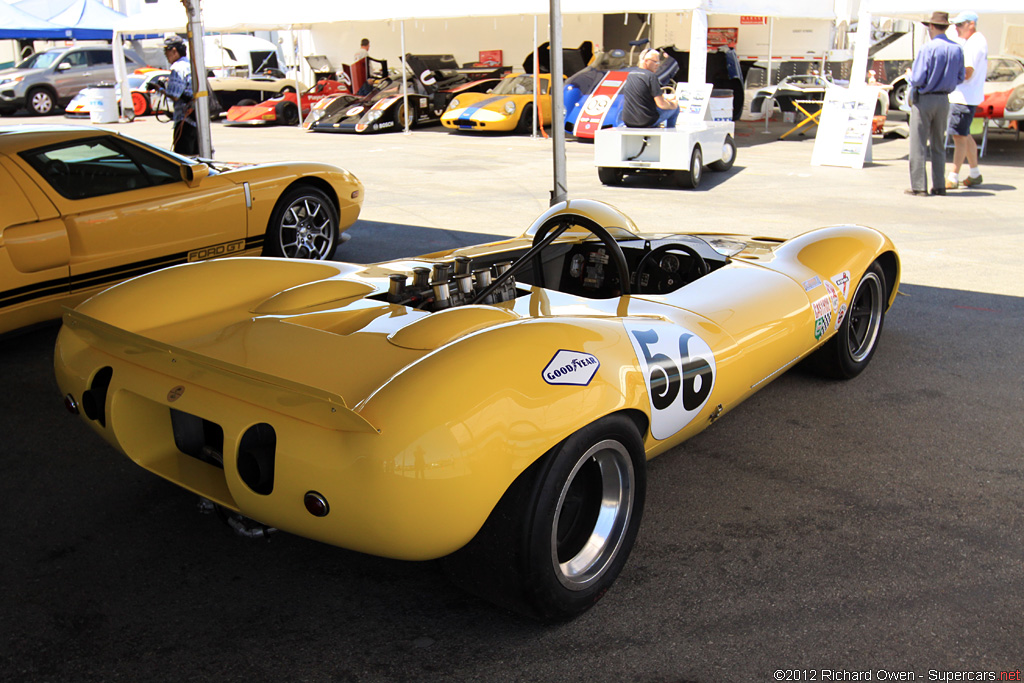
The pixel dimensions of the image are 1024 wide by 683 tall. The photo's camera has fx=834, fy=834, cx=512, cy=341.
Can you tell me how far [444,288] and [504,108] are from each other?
1379 cm

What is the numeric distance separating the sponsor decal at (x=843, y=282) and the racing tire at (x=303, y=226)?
339 cm

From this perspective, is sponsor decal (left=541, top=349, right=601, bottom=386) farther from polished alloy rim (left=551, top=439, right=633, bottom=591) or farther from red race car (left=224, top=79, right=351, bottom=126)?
red race car (left=224, top=79, right=351, bottom=126)

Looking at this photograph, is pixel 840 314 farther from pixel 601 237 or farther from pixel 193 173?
pixel 193 173

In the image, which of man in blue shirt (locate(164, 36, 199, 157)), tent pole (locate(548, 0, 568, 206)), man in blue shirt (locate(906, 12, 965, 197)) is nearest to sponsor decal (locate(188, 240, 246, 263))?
tent pole (locate(548, 0, 568, 206))

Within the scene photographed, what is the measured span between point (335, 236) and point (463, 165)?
6147 mm

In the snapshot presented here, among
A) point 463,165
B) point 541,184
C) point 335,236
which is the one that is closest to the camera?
point 335,236

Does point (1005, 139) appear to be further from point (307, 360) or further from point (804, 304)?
point (307, 360)

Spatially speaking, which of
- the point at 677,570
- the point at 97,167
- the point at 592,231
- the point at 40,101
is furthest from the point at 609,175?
the point at 40,101

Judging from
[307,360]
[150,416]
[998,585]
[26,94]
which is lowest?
[998,585]

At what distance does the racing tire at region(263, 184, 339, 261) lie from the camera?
5.77 metres

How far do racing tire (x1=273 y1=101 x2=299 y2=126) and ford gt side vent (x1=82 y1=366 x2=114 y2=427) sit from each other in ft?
59.1

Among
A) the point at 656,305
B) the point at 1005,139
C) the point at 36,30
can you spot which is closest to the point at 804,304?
the point at 656,305

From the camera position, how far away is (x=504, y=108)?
1596 centimetres

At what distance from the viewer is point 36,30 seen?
14.6 metres
